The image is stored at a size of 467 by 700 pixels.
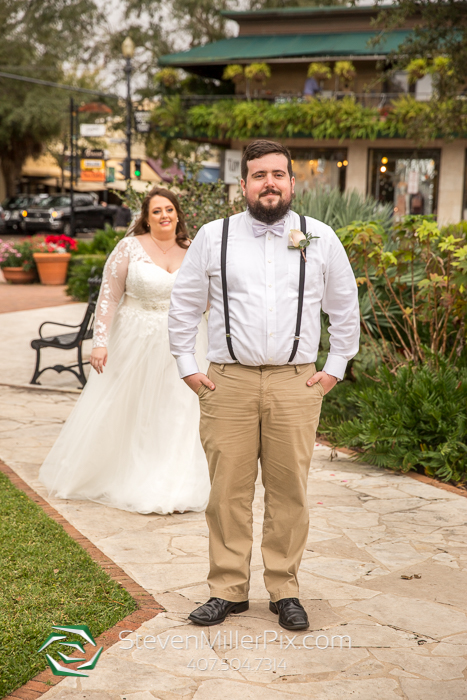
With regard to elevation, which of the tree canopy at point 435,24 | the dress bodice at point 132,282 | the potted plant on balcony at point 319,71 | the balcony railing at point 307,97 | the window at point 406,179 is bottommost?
the dress bodice at point 132,282

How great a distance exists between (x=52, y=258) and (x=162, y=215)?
13866 mm

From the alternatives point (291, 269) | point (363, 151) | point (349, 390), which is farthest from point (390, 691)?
point (363, 151)

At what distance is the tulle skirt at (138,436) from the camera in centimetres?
515

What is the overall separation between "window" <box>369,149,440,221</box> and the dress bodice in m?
20.2

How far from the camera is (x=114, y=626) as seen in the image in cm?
346

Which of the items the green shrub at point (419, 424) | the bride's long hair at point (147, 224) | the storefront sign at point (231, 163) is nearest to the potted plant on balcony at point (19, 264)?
the storefront sign at point (231, 163)

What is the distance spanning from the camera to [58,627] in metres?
3.37

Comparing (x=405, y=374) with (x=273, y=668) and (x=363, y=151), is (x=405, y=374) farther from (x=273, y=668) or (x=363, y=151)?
(x=363, y=151)

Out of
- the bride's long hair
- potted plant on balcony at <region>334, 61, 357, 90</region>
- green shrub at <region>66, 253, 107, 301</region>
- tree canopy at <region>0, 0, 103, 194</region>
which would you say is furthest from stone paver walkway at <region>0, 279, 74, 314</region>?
tree canopy at <region>0, 0, 103, 194</region>

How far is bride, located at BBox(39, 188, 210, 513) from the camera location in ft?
17.0

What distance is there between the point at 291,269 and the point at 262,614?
161 centimetres

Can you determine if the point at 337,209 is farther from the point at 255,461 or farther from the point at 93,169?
the point at 93,169

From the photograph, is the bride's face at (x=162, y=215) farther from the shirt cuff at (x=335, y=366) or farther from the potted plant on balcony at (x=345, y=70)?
the potted plant on balcony at (x=345, y=70)

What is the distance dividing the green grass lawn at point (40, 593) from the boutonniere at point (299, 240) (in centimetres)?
183
